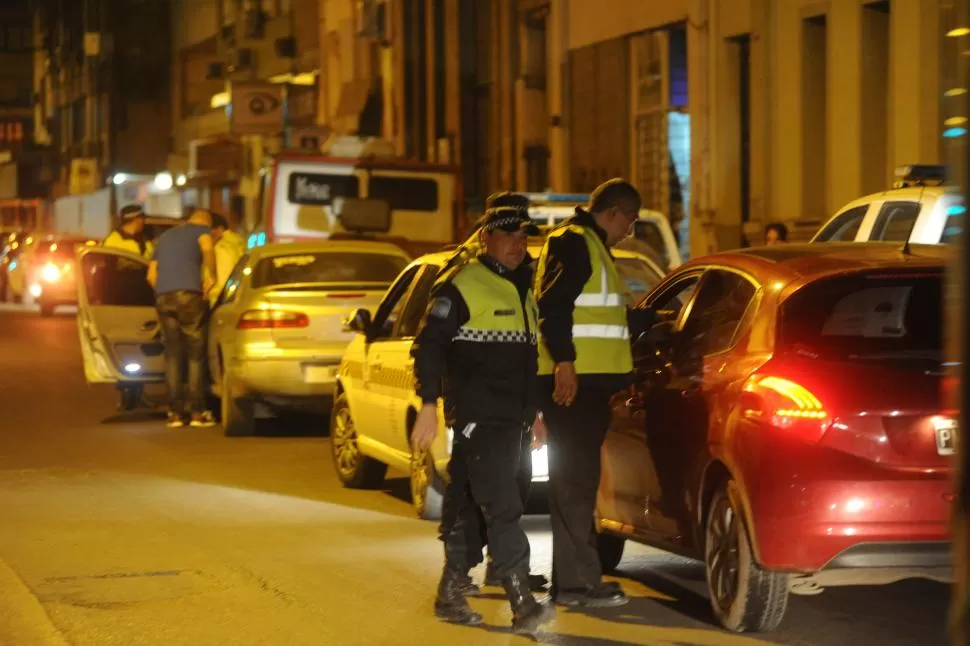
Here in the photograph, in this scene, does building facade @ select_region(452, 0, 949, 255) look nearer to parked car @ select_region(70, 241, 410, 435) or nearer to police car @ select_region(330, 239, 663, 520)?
parked car @ select_region(70, 241, 410, 435)

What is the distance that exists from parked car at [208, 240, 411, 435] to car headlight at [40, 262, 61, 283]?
2152 cm

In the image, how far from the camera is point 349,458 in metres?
12.6

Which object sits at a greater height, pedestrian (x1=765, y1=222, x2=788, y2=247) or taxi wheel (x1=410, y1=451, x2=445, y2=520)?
pedestrian (x1=765, y1=222, x2=788, y2=247)

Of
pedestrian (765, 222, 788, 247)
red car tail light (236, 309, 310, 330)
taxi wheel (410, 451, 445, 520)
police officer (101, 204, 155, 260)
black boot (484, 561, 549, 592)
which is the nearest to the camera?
black boot (484, 561, 549, 592)

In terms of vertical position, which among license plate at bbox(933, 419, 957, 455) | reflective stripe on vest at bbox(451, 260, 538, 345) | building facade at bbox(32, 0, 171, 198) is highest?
building facade at bbox(32, 0, 171, 198)

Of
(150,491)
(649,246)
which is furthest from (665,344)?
(649,246)

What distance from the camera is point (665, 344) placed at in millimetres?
8438

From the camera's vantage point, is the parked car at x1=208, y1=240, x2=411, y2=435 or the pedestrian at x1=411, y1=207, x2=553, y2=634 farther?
the parked car at x1=208, y1=240, x2=411, y2=435

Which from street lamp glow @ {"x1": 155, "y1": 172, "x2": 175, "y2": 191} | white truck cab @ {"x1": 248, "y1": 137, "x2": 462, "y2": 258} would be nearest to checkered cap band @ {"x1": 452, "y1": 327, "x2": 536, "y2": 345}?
white truck cab @ {"x1": 248, "y1": 137, "x2": 462, "y2": 258}

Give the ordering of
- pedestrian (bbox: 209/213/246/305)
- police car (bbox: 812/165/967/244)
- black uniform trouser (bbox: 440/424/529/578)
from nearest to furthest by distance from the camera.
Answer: black uniform trouser (bbox: 440/424/529/578) → police car (bbox: 812/165/967/244) → pedestrian (bbox: 209/213/246/305)

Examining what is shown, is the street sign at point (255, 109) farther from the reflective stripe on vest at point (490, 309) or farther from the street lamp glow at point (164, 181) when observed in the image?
the reflective stripe on vest at point (490, 309)

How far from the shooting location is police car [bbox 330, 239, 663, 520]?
10.9 m

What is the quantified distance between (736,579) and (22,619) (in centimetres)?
301

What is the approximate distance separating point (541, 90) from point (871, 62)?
34.0 feet
